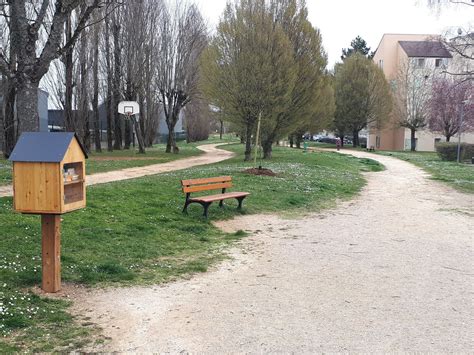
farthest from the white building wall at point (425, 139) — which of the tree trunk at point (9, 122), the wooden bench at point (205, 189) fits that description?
the wooden bench at point (205, 189)

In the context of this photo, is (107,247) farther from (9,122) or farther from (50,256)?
(9,122)

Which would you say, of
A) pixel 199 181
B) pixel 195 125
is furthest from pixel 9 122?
pixel 195 125

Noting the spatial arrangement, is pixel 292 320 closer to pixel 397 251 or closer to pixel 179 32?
pixel 397 251

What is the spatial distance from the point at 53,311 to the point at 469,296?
15.4 feet

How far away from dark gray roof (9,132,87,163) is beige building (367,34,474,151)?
50.9 metres

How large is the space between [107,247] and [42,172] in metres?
2.36

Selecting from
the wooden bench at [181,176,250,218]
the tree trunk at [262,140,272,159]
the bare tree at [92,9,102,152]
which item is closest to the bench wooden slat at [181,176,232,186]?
the wooden bench at [181,176,250,218]

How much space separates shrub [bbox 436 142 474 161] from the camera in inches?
1357

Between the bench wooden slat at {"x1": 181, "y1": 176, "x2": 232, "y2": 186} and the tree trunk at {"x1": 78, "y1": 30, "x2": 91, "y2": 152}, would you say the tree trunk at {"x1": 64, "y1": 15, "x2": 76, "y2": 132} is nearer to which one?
the tree trunk at {"x1": 78, "y1": 30, "x2": 91, "y2": 152}

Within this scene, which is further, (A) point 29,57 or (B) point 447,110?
(B) point 447,110

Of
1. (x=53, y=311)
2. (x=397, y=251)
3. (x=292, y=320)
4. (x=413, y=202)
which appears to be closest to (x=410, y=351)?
(x=292, y=320)

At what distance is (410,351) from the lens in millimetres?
4184

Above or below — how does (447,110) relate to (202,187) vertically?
above

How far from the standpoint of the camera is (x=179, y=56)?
112 feet
